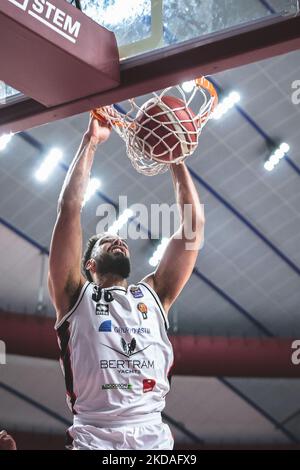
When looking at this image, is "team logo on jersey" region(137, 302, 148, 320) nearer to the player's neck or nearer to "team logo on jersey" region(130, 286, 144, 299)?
"team logo on jersey" region(130, 286, 144, 299)

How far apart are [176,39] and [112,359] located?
1797 millimetres

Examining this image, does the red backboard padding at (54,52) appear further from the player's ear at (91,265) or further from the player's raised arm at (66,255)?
the player's ear at (91,265)

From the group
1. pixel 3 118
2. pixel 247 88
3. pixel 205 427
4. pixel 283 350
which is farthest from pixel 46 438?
pixel 3 118

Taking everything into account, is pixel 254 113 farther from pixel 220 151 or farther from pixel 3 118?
pixel 3 118

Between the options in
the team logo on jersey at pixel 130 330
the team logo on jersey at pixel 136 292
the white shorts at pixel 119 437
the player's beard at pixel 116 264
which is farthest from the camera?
the player's beard at pixel 116 264

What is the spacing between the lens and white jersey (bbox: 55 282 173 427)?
3916 millimetres

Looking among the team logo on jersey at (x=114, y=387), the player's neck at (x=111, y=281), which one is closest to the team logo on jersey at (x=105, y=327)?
the team logo on jersey at (x=114, y=387)

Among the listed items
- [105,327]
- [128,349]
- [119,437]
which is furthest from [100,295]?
[119,437]

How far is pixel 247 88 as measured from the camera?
11586 millimetres

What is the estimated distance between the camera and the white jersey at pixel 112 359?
3916 millimetres

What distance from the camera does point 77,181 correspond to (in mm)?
4332

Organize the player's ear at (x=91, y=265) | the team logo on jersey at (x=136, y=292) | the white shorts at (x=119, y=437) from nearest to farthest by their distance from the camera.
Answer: the white shorts at (x=119, y=437) → the team logo on jersey at (x=136, y=292) → the player's ear at (x=91, y=265)

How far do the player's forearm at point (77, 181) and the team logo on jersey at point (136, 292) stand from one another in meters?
0.55

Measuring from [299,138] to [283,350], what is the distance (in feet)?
12.6
